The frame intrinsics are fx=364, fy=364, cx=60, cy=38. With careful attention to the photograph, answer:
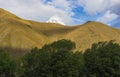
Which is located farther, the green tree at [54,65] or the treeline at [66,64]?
the treeline at [66,64]

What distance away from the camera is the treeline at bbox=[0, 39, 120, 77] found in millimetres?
99000

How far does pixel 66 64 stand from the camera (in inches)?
3885

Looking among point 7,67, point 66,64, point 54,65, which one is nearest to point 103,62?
point 66,64

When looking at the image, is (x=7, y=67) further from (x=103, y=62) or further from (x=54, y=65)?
(x=103, y=62)

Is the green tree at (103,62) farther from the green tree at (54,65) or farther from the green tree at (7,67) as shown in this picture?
the green tree at (7,67)

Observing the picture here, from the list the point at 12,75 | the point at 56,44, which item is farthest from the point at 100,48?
the point at 56,44

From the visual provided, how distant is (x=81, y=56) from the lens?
104m

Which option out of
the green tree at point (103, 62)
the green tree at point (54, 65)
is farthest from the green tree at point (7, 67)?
the green tree at point (103, 62)

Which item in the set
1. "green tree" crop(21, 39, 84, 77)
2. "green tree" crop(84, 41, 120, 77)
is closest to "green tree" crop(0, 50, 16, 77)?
"green tree" crop(21, 39, 84, 77)

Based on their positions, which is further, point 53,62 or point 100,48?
point 100,48

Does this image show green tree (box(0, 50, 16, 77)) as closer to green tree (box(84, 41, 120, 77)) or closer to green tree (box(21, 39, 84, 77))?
green tree (box(21, 39, 84, 77))

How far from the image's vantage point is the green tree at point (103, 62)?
103125 millimetres

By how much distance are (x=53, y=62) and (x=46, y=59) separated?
2428mm

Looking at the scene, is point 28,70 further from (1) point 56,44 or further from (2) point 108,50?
(1) point 56,44
